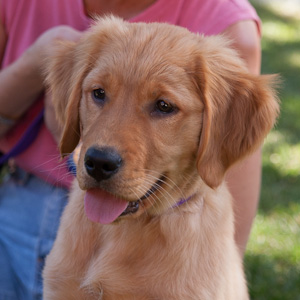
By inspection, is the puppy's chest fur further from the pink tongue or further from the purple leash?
the purple leash

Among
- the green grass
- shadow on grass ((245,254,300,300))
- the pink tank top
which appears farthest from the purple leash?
shadow on grass ((245,254,300,300))

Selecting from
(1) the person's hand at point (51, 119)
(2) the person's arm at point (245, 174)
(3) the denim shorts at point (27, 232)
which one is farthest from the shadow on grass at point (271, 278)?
(1) the person's hand at point (51, 119)

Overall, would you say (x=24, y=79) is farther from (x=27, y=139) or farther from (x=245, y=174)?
(x=245, y=174)

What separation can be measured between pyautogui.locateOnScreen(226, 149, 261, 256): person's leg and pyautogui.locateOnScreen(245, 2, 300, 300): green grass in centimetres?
53

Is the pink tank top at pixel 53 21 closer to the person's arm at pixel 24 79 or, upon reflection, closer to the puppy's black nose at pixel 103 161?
the person's arm at pixel 24 79

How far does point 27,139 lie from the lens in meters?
3.36

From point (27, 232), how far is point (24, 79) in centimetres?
87

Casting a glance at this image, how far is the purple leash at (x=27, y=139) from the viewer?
10.9 ft

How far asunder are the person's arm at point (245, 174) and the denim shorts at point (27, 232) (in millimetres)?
985

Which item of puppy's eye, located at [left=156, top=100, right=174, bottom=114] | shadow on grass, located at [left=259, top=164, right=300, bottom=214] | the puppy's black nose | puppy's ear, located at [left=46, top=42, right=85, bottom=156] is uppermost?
puppy's eye, located at [left=156, top=100, right=174, bottom=114]

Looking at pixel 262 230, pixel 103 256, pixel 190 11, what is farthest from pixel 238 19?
pixel 262 230

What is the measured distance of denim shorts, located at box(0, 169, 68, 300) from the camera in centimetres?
326

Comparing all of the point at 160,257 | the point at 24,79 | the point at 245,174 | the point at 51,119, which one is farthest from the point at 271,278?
the point at 24,79

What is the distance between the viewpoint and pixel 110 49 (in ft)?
8.57
